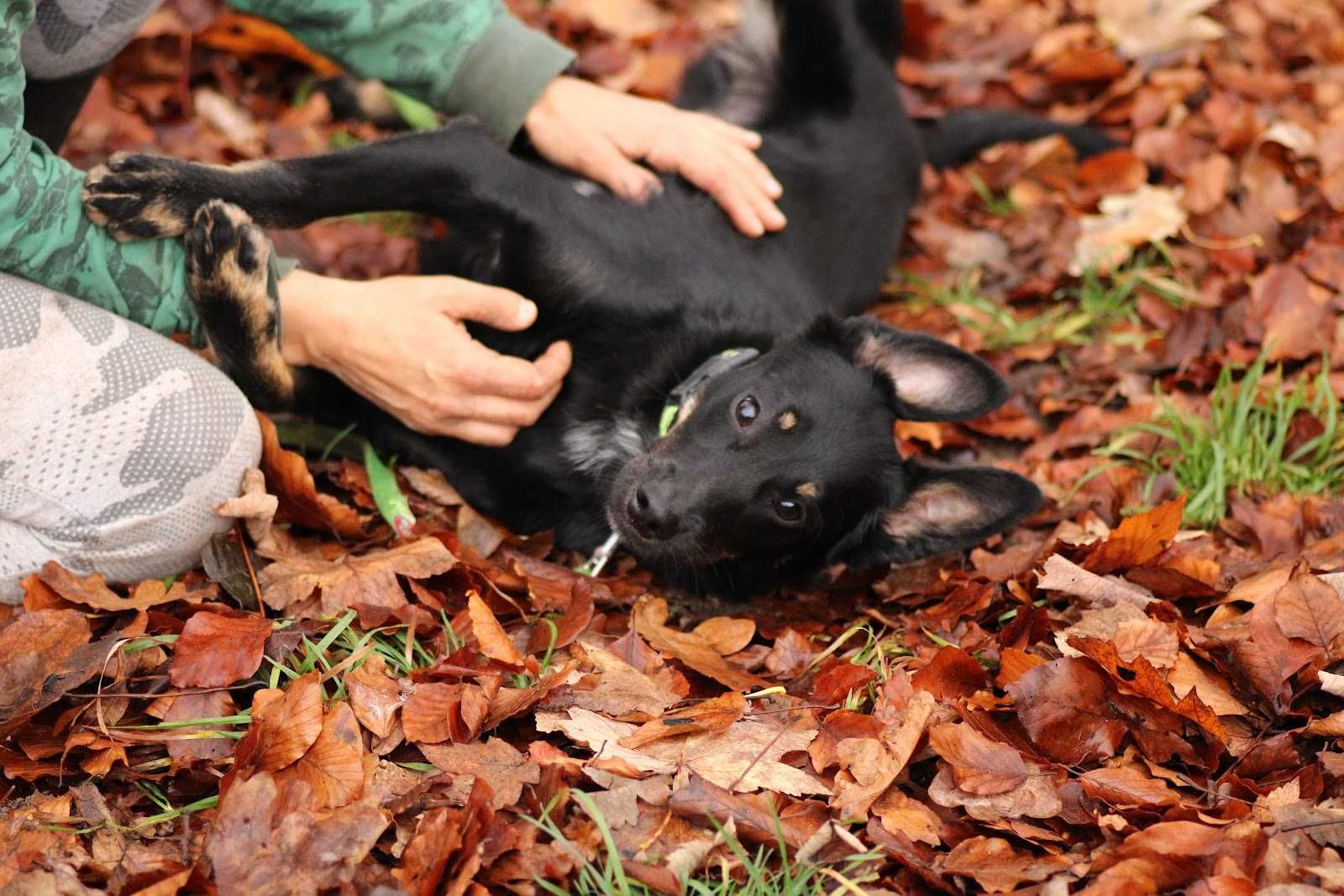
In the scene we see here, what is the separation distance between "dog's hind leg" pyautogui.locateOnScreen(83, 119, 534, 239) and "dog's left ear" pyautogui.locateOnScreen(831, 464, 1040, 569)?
4.14 feet

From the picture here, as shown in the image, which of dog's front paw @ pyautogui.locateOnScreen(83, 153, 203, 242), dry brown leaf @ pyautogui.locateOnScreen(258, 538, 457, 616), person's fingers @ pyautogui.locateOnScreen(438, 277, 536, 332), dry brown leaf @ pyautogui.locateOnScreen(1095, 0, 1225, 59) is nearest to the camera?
dry brown leaf @ pyautogui.locateOnScreen(258, 538, 457, 616)

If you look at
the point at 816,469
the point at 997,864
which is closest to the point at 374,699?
the point at 997,864

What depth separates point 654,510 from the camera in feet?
9.52

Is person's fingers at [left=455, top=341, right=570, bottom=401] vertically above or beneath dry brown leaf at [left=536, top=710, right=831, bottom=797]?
above

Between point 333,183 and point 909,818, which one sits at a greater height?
point 333,183

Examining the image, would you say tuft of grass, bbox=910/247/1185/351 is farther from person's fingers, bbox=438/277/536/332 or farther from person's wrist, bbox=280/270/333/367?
person's wrist, bbox=280/270/333/367

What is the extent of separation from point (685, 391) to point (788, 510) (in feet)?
1.42

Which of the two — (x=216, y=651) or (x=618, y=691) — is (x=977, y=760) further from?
(x=216, y=651)

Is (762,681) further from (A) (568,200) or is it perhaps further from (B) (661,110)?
(B) (661,110)

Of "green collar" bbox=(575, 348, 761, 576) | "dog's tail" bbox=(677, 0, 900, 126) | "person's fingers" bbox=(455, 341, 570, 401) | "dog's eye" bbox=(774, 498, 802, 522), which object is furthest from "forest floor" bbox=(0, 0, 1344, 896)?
"dog's tail" bbox=(677, 0, 900, 126)

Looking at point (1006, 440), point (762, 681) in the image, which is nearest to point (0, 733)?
point (762, 681)

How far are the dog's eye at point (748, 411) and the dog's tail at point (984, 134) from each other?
7.07ft

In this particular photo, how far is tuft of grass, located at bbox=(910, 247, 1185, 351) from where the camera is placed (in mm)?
3953

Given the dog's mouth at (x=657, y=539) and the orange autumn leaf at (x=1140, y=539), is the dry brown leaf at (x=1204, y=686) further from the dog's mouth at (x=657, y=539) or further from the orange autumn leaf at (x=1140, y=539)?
the dog's mouth at (x=657, y=539)
